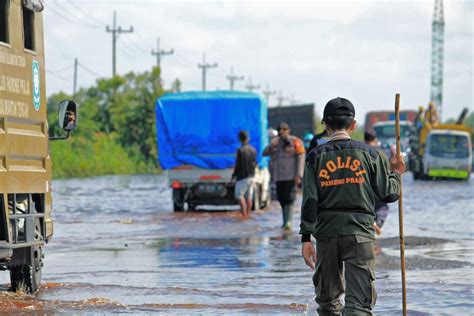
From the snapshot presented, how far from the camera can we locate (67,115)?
42.4 feet

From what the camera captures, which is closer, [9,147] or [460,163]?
[9,147]

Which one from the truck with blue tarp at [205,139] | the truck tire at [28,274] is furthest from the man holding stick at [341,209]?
the truck with blue tarp at [205,139]

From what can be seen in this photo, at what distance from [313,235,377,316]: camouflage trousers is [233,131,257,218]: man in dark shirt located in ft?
55.3

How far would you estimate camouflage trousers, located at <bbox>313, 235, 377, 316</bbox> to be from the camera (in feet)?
26.6

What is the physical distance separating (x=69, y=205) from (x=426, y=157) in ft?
75.5

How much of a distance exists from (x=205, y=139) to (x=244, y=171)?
305 cm

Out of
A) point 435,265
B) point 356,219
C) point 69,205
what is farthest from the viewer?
point 69,205

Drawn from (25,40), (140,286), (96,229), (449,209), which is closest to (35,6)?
(25,40)

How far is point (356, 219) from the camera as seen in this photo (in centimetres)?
820

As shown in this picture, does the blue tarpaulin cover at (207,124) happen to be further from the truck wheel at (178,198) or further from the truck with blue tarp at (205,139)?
the truck wheel at (178,198)

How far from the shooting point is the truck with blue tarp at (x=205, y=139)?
27.7m

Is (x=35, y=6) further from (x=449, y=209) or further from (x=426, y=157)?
(x=426, y=157)

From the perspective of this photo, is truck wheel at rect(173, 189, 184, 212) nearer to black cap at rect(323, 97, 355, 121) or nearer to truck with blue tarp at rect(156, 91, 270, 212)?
truck with blue tarp at rect(156, 91, 270, 212)

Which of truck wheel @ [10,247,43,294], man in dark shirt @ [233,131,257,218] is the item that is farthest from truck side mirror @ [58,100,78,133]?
man in dark shirt @ [233,131,257,218]
